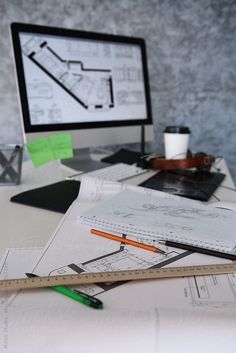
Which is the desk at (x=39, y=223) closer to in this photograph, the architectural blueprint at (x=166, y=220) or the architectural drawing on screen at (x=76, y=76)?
the architectural blueprint at (x=166, y=220)

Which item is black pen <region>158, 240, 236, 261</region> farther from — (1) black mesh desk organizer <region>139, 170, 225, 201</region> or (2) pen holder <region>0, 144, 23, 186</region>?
(2) pen holder <region>0, 144, 23, 186</region>

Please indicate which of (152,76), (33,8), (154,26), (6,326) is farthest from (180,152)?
(6,326)

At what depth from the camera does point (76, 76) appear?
3.49ft

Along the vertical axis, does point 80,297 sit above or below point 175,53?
below

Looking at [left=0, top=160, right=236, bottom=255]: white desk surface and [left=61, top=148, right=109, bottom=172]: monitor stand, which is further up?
[left=61, top=148, right=109, bottom=172]: monitor stand

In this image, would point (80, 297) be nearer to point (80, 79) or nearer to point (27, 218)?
point (27, 218)

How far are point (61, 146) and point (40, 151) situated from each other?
0.06 metres

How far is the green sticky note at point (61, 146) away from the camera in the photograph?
2.97 ft

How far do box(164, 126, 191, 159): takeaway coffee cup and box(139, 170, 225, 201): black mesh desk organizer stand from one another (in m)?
0.14

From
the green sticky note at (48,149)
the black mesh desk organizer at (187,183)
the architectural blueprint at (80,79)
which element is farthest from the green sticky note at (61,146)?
the black mesh desk organizer at (187,183)

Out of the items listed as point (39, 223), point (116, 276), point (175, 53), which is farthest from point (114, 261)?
point (175, 53)

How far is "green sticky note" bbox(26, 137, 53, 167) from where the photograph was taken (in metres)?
0.88

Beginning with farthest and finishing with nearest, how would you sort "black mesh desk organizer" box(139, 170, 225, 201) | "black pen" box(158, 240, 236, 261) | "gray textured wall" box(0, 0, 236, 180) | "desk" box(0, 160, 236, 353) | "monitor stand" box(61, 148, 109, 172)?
1. "gray textured wall" box(0, 0, 236, 180)
2. "monitor stand" box(61, 148, 109, 172)
3. "black mesh desk organizer" box(139, 170, 225, 201)
4. "black pen" box(158, 240, 236, 261)
5. "desk" box(0, 160, 236, 353)

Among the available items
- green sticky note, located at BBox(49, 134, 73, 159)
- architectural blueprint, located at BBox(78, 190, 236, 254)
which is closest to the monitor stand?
green sticky note, located at BBox(49, 134, 73, 159)
